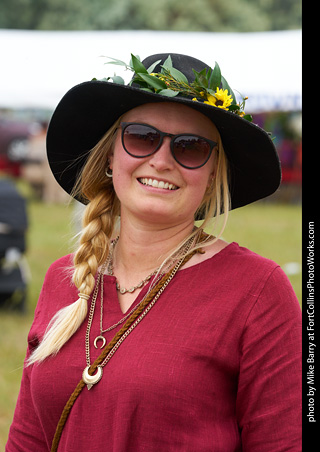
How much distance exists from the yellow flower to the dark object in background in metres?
4.53

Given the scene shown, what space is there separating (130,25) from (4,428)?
1073 inches

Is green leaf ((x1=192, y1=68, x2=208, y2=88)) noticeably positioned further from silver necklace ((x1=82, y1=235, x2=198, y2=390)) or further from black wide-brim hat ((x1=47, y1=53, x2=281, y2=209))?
silver necklace ((x1=82, y1=235, x2=198, y2=390))

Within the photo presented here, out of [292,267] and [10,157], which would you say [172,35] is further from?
[10,157]

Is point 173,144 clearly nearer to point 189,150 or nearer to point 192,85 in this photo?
point 189,150

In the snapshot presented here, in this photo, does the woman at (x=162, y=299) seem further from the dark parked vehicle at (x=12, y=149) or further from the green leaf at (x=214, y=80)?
the dark parked vehicle at (x=12, y=149)

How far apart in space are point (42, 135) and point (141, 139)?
45.1 ft

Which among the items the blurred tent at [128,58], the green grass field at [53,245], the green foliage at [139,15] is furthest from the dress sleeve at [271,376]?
the green foliage at [139,15]

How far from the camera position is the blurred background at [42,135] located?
20.7ft

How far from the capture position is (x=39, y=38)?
8.93 metres

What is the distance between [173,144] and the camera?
1950 mm

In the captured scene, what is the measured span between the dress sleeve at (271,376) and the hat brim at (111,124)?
514mm

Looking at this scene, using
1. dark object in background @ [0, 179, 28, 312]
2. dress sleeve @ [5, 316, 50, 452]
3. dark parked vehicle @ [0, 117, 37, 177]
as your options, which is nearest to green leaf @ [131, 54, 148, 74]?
dress sleeve @ [5, 316, 50, 452]

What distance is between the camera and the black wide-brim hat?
2.00 m

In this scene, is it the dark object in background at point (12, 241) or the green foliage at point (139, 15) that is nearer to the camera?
the dark object in background at point (12, 241)
